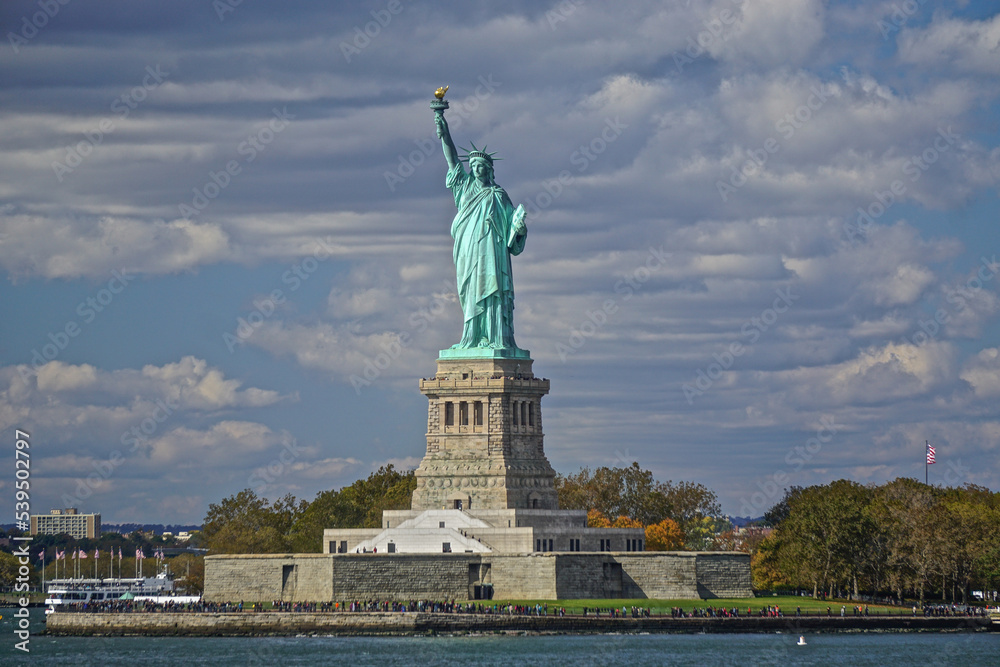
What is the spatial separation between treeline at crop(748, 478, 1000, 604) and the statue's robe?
1915cm

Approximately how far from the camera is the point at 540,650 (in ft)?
243

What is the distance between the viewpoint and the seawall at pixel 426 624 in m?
79.0

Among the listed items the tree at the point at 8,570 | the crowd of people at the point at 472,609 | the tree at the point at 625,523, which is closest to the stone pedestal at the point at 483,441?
the crowd of people at the point at 472,609

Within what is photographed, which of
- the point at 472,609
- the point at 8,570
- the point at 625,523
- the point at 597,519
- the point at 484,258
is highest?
the point at 484,258

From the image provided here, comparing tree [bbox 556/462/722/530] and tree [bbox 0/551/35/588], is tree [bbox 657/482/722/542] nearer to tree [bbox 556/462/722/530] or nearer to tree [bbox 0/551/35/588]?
tree [bbox 556/462/722/530]

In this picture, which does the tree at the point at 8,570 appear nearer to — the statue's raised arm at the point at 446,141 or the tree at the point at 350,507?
the tree at the point at 350,507

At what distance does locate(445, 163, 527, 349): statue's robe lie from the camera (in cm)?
9250

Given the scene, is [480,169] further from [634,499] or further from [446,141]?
[634,499]

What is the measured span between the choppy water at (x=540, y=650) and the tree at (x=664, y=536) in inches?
954

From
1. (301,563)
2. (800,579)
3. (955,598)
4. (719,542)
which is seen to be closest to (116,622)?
(301,563)

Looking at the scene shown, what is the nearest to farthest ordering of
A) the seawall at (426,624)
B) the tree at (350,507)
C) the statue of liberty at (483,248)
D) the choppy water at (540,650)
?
the choppy water at (540,650) < the seawall at (426,624) < the statue of liberty at (483,248) < the tree at (350,507)

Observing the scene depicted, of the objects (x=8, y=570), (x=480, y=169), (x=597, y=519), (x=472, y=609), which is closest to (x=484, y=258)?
(x=480, y=169)

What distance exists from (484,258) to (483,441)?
9.50 m

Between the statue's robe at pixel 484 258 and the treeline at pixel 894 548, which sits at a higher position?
the statue's robe at pixel 484 258
